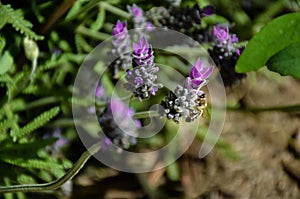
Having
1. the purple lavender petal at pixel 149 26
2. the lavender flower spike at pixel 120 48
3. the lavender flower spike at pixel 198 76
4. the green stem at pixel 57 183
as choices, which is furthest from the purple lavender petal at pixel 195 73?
the purple lavender petal at pixel 149 26

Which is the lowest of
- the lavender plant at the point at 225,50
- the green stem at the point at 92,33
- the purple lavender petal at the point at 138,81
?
the green stem at the point at 92,33

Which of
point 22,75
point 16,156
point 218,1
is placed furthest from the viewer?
point 218,1

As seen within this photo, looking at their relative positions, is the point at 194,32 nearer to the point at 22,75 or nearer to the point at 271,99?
the point at 22,75

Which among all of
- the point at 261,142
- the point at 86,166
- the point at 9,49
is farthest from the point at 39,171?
the point at 261,142

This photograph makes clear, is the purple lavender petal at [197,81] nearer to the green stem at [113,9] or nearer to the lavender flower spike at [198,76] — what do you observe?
the lavender flower spike at [198,76]

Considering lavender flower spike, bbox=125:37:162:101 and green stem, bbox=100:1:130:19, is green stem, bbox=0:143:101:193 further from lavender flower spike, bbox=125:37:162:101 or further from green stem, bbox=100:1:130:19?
green stem, bbox=100:1:130:19

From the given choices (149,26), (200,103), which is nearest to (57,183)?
(200,103)

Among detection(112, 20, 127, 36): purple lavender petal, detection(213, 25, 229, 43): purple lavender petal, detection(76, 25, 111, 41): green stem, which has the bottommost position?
detection(76, 25, 111, 41): green stem

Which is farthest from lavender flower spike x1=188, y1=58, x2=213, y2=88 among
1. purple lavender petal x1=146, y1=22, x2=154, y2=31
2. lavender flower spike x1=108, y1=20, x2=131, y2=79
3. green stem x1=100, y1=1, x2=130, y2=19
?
green stem x1=100, y1=1, x2=130, y2=19
